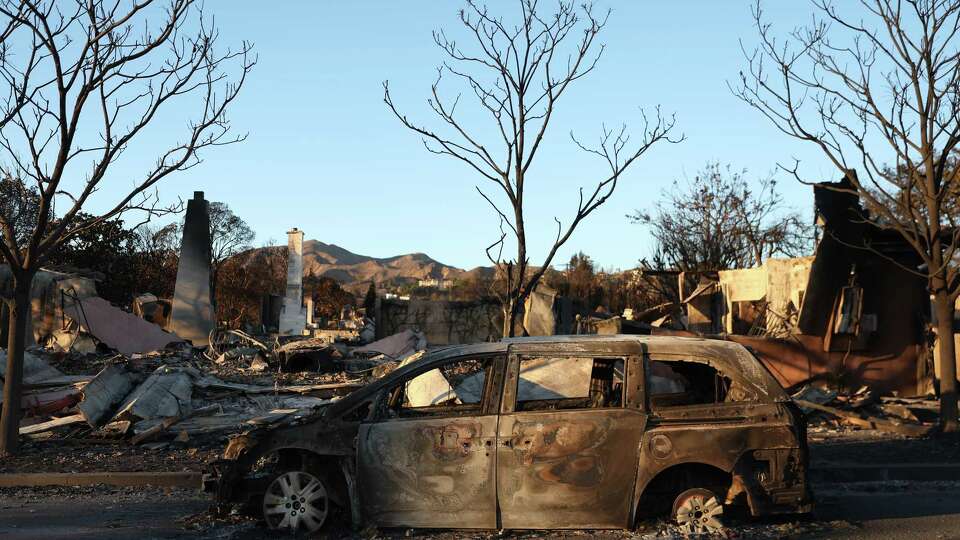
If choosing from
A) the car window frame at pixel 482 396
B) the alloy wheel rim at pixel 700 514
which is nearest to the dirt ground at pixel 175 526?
the alloy wheel rim at pixel 700 514

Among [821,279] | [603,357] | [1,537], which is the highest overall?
[821,279]

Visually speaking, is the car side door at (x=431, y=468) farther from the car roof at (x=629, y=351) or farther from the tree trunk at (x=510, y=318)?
the tree trunk at (x=510, y=318)

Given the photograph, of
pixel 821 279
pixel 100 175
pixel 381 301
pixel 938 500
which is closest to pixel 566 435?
pixel 938 500

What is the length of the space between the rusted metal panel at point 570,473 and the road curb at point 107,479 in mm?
4344

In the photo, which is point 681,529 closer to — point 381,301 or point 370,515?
point 370,515

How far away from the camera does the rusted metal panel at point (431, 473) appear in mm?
6859

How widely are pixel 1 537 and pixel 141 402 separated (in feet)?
19.7

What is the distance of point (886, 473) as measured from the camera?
32.9 ft

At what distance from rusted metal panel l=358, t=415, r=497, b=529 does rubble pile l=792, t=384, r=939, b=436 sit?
317 inches

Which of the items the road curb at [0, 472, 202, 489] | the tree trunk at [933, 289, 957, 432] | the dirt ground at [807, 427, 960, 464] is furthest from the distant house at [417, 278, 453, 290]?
the road curb at [0, 472, 202, 489]

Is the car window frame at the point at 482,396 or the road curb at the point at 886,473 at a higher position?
the car window frame at the point at 482,396

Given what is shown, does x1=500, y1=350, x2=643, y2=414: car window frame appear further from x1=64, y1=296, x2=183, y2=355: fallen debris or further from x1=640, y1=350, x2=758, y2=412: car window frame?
x1=64, y1=296, x2=183, y2=355: fallen debris

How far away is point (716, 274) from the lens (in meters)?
31.0

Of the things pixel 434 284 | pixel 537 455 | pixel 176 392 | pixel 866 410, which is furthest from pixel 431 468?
pixel 434 284
